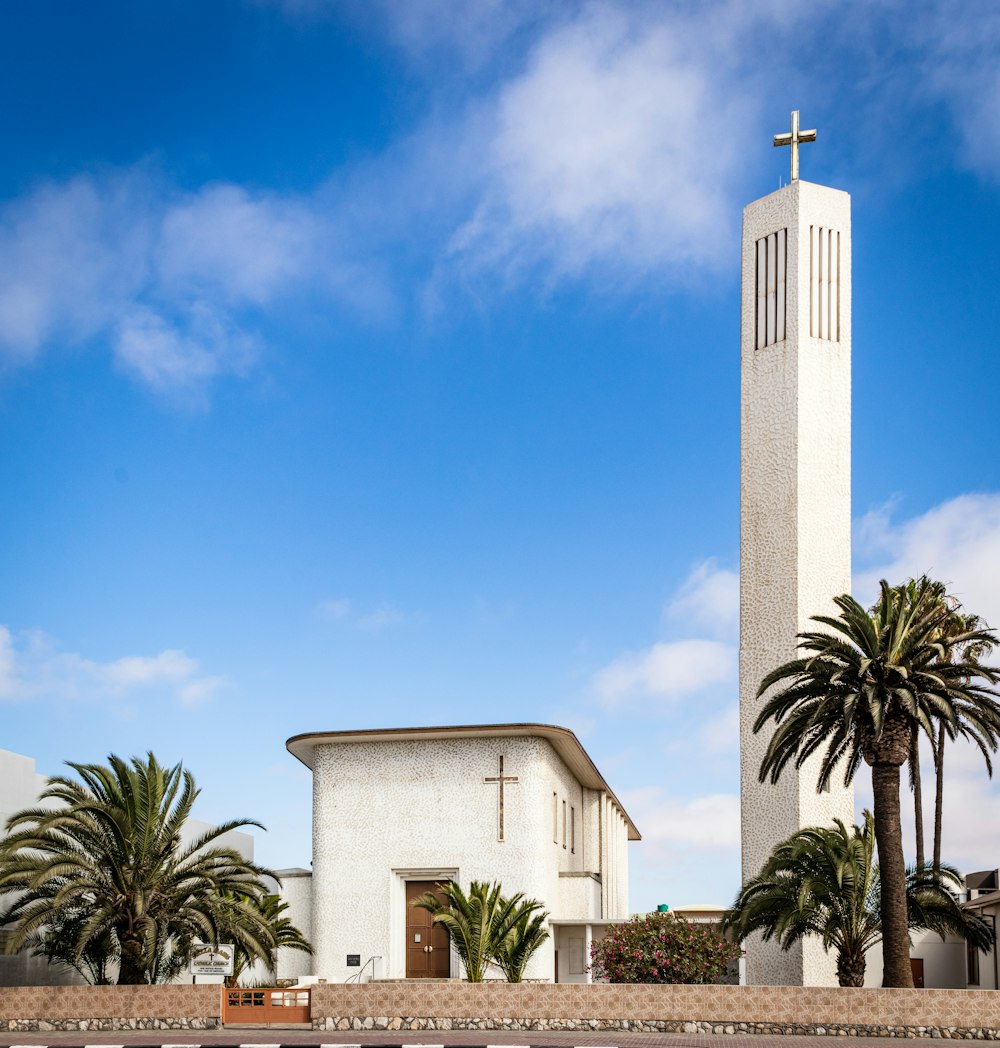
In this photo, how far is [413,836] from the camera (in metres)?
36.8

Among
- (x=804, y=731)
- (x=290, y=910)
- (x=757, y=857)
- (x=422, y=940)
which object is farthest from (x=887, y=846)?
(x=290, y=910)

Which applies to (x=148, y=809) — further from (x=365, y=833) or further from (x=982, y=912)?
(x=982, y=912)

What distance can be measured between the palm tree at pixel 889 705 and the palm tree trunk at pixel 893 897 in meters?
0.02

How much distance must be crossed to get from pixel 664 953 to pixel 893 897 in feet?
19.8

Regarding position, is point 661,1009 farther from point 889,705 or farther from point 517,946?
point 889,705

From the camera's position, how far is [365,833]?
37094mm

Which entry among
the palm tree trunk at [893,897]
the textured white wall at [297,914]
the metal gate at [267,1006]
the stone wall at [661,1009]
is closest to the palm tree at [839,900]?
the palm tree trunk at [893,897]

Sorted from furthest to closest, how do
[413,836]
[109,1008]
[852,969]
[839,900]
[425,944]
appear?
[413,836] → [425,944] → [839,900] → [852,969] → [109,1008]

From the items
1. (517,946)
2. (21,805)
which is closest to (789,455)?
(517,946)

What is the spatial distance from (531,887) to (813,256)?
754 inches

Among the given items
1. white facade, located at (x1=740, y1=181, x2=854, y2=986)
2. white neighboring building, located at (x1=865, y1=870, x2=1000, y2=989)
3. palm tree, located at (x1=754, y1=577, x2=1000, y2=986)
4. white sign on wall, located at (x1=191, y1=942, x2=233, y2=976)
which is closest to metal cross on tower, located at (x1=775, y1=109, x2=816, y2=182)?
white facade, located at (x1=740, y1=181, x2=854, y2=986)

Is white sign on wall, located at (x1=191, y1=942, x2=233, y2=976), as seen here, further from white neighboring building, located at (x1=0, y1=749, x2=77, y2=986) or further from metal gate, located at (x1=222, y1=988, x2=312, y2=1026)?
white neighboring building, located at (x1=0, y1=749, x2=77, y2=986)

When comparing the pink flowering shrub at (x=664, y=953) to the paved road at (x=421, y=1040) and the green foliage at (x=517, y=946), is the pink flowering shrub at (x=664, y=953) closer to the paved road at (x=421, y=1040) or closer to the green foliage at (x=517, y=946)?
→ the green foliage at (x=517, y=946)

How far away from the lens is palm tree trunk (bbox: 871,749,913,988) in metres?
26.2
